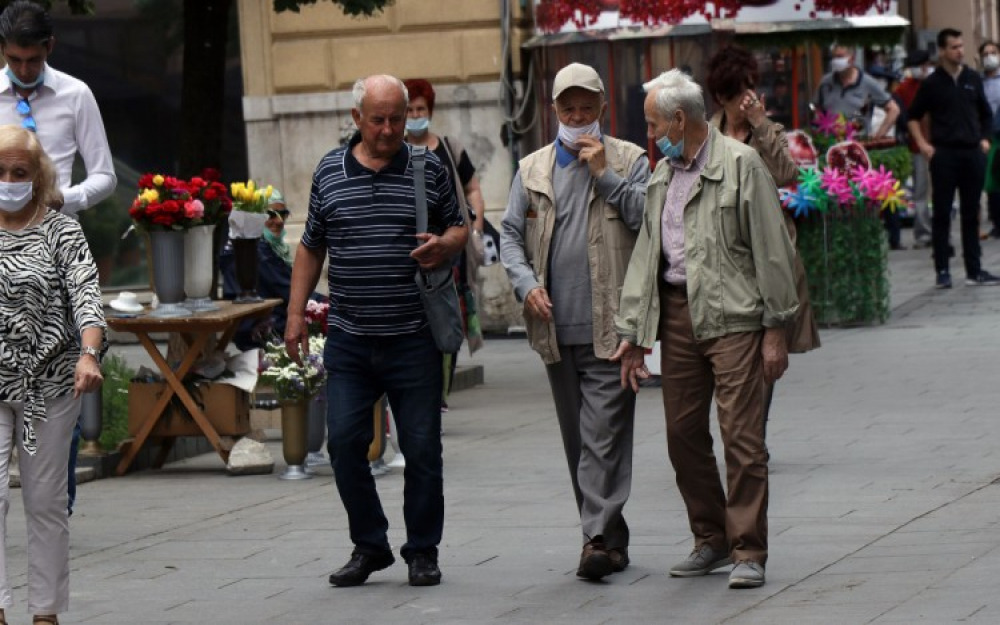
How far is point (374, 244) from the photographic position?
23.5ft

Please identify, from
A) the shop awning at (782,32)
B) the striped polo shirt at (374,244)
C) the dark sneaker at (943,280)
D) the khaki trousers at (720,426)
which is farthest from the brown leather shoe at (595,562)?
the dark sneaker at (943,280)

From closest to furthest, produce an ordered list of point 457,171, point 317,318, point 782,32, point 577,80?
1. point 577,80
2. point 317,318
3. point 457,171
4. point 782,32

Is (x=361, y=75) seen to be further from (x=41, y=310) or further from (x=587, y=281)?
(x=41, y=310)

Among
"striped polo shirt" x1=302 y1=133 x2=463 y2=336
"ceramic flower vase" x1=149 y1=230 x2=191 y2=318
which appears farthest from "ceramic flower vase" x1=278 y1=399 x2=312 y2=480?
"striped polo shirt" x1=302 y1=133 x2=463 y2=336

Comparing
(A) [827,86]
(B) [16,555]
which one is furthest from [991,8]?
(B) [16,555]

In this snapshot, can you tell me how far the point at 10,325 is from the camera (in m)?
6.41

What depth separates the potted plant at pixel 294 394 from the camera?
32.8 ft

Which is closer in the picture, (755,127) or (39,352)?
(39,352)

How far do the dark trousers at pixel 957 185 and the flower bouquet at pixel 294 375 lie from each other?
8858 millimetres

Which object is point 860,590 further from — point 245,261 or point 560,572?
point 245,261

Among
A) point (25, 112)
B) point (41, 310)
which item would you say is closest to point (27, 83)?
Result: point (25, 112)

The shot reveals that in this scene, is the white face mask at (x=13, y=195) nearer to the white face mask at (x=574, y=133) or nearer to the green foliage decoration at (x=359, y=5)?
the white face mask at (x=574, y=133)

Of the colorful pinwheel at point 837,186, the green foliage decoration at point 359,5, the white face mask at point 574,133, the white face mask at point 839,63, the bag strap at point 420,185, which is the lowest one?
the colorful pinwheel at point 837,186

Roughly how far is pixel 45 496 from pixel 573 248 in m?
1.98
